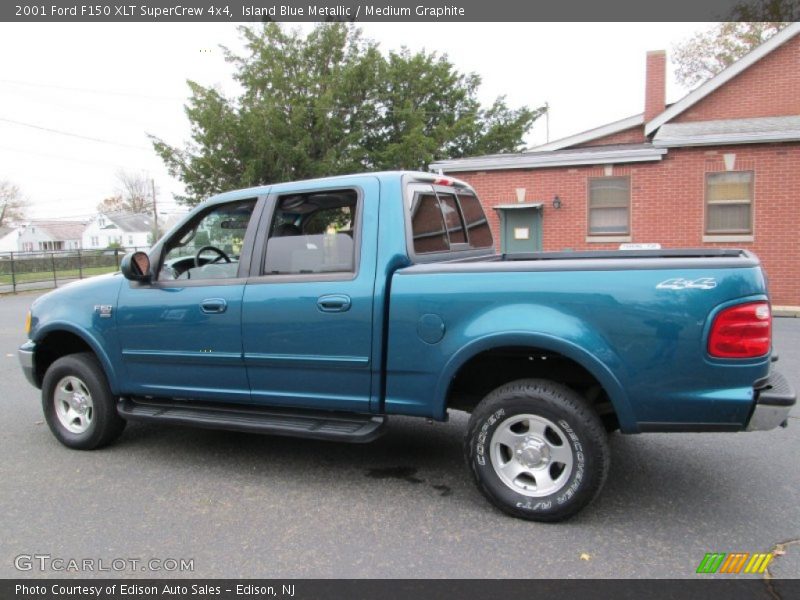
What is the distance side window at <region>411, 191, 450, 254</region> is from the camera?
13.3ft

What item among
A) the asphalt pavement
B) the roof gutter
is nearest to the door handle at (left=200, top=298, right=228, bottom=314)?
the asphalt pavement

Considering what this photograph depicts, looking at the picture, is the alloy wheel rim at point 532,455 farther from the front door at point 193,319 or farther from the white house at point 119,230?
the white house at point 119,230

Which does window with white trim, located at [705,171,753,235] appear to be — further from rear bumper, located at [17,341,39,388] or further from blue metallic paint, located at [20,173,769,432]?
rear bumper, located at [17,341,39,388]

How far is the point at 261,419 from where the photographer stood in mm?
4156

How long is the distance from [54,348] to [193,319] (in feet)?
5.57

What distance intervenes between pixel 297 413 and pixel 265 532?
0.91m

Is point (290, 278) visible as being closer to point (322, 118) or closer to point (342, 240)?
point (342, 240)

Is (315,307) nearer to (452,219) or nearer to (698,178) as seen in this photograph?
(452,219)

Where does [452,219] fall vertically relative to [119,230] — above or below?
below

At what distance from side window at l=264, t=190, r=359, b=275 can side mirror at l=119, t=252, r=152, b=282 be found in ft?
3.06

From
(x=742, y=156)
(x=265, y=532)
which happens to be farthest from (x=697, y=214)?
(x=265, y=532)

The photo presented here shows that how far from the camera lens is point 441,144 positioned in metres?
26.9

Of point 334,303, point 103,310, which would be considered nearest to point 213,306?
point 334,303
